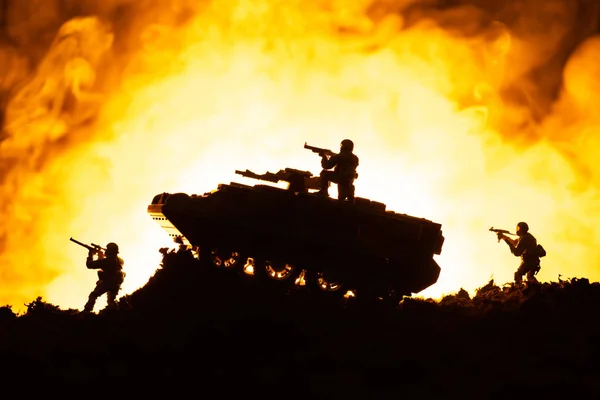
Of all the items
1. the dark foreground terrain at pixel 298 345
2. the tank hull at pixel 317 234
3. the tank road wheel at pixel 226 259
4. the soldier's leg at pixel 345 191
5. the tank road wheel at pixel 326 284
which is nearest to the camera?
the dark foreground terrain at pixel 298 345

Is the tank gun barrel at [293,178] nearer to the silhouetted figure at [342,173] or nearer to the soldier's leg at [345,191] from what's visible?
the silhouetted figure at [342,173]

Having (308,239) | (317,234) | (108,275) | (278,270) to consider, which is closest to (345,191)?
(317,234)

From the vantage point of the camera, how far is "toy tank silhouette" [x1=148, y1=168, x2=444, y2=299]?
1235 centimetres

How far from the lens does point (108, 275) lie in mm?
15758

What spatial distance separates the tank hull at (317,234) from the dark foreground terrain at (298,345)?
61cm

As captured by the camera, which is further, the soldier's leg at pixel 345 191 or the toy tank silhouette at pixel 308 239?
the soldier's leg at pixel 345 191

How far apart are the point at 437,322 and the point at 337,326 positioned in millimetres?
1931

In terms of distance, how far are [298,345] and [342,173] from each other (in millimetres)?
4537

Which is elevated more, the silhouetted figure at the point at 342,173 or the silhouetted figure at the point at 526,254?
the silhouetted figure at the point at 342,173

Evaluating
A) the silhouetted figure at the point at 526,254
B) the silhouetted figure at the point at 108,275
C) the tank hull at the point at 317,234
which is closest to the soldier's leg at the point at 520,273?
the silhouetted figure at the point at 526,254

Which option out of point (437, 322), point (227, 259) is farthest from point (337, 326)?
point (227, 259)

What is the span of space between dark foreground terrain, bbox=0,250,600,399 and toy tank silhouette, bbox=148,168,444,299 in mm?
494

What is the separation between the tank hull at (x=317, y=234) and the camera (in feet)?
40.5

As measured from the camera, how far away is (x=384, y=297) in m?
12.7
